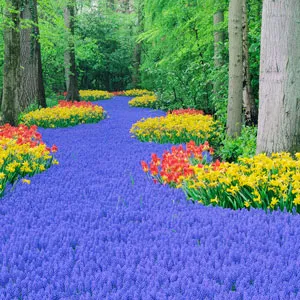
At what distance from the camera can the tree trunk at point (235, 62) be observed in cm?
777

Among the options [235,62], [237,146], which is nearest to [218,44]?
[235,62]

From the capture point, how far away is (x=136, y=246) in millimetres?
3129

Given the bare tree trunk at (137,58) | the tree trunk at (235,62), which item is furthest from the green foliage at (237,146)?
the bare tree trunk at (137,58)

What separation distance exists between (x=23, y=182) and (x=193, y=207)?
2550 millimetres

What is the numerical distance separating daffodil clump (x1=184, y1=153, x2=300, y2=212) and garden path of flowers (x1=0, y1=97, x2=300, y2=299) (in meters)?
0.23

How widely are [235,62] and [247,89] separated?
1.11 meters

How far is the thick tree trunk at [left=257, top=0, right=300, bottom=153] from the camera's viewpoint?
17.5 ft

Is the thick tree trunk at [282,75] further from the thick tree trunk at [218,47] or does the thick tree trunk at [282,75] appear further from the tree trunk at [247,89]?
the thick tree trunk at [218,47]

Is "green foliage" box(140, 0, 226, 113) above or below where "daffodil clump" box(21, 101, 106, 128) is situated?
above

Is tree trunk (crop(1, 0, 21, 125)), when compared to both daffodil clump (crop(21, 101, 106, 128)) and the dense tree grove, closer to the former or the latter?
the dense tree grove

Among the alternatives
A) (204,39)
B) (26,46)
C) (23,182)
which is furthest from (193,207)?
(26,46)

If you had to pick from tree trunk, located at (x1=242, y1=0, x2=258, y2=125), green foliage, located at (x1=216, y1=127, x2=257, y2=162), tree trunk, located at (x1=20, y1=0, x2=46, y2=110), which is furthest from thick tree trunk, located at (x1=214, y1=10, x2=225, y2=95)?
tree trunk, located at (x1=20, y1=0, x2=46, y2=110)

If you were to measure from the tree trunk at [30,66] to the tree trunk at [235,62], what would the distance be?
10198mm

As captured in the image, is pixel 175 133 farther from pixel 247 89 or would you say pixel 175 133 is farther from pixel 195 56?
pixel 195 56
